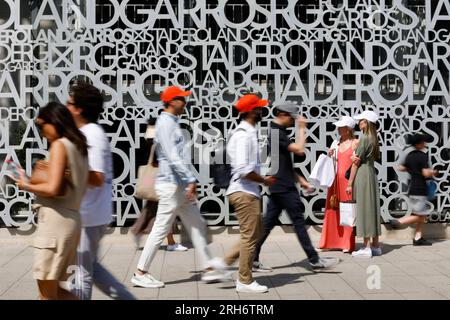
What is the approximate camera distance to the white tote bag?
994 cm

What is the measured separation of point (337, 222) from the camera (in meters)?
10.4

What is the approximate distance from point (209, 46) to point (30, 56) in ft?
8.46

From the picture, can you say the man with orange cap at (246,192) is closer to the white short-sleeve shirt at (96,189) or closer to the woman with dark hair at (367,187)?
the white short-sleeve shirt at (96,189)

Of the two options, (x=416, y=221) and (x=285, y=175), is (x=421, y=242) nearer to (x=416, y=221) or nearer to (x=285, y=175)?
(x=416, y=221)

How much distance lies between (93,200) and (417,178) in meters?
5.68

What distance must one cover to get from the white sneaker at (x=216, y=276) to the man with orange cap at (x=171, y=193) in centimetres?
2

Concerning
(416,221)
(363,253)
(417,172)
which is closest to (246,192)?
(363,253)

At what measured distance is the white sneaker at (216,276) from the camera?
8.00 meters

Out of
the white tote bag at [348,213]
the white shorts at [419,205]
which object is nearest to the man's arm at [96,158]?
the white tote bag at [348,213]

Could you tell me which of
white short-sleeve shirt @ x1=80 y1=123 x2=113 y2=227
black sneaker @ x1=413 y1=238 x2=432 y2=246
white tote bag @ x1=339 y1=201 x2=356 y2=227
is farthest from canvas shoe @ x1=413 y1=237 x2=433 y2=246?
white short-sleeve shirt @ x1=80 y1=123 x2=113 y2=227

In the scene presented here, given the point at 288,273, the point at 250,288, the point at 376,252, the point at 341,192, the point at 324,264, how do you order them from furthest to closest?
the point at 341,192 < the point at 376,252 < the point at 288,273 < the point at 324,264 < the point at 250,288

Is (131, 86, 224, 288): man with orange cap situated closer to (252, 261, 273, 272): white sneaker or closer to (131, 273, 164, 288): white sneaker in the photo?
(131, 273, 164, 288): white sneaker
